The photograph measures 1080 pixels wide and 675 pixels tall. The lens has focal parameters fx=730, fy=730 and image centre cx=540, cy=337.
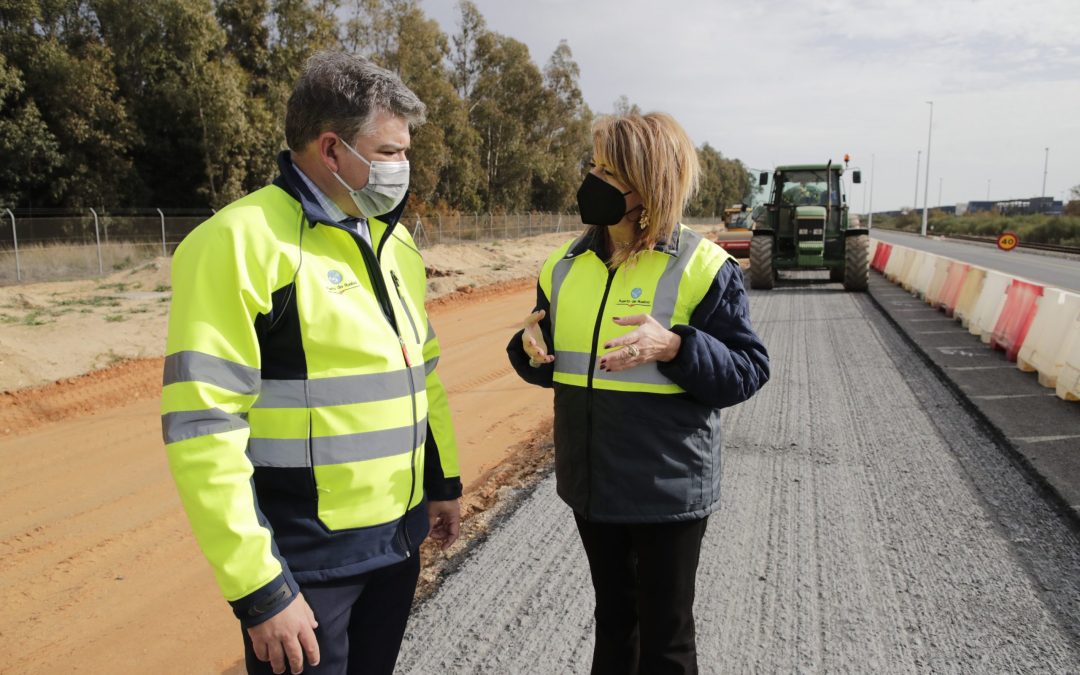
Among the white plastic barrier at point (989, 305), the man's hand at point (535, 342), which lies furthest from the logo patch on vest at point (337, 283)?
the white plastic barrier at point (989, 305)

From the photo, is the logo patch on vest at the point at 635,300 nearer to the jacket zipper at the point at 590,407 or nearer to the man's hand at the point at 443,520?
the jacket zipper at the point at 590,407

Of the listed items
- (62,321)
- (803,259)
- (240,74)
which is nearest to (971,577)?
(62,321)

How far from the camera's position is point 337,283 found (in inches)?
69.7

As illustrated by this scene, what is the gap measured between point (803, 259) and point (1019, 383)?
9.64 meters

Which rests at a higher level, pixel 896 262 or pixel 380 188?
pixel 380 188

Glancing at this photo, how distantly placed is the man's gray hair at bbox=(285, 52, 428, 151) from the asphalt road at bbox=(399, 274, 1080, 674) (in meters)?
2.17

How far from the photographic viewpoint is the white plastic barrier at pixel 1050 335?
23.1 ft

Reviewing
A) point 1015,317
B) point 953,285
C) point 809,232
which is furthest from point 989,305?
point 809,232

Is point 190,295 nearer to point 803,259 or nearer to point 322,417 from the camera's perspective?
point 322,417

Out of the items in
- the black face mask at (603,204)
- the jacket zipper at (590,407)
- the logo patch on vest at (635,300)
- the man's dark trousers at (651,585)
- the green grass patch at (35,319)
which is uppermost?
the black face mask at (603,204)

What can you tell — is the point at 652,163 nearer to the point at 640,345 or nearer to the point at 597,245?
the point at 597,245

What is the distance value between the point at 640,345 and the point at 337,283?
31.4 inches

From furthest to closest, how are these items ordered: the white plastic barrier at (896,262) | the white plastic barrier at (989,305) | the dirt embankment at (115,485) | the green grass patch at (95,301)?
the white plastic barrier at (896,262)
the green grass patch at (95,301)
the white plastic barrier at (989,305)
the dirt embankment at (115,485)

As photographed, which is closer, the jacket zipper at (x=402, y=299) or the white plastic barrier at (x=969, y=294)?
the jacket zipper at (x=402, y=299)
